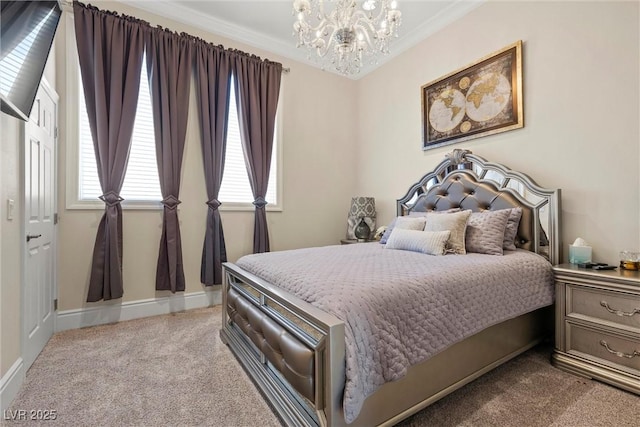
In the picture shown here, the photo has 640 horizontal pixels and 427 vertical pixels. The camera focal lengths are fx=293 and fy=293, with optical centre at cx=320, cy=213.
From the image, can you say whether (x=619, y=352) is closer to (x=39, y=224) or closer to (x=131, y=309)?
(x=131, y=309)

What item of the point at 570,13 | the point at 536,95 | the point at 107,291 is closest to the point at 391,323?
the point at 536,95

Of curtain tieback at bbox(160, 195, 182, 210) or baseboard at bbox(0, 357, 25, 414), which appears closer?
baseboard at bbox(0, 357, 25, 414)

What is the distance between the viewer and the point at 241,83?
3.35 m

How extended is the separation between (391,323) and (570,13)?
2817 mm

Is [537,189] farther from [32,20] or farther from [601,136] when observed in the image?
[32,20]

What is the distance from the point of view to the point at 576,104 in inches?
88.5

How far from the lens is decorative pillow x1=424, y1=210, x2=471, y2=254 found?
7.54 feet

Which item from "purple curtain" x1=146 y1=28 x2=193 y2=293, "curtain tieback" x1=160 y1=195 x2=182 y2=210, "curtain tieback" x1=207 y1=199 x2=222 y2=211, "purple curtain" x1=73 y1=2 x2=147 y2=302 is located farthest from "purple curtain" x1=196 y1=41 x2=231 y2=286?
"purple curtain" x1=73 y1=2 x2=147 y2=302

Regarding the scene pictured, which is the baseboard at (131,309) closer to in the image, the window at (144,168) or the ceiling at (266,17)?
the window at (144,168)

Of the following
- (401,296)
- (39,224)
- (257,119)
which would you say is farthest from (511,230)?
(39,224)

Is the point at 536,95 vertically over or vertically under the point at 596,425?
over

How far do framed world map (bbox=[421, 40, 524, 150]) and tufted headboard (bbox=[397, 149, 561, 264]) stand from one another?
31 centimetres

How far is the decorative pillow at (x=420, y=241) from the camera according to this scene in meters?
2.25

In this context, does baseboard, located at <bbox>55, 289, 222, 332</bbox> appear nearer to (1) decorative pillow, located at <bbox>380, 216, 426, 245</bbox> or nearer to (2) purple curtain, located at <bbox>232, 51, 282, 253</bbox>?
(2) purple curtain, located at <bbox>232, 51, 282, 253</bbox>
